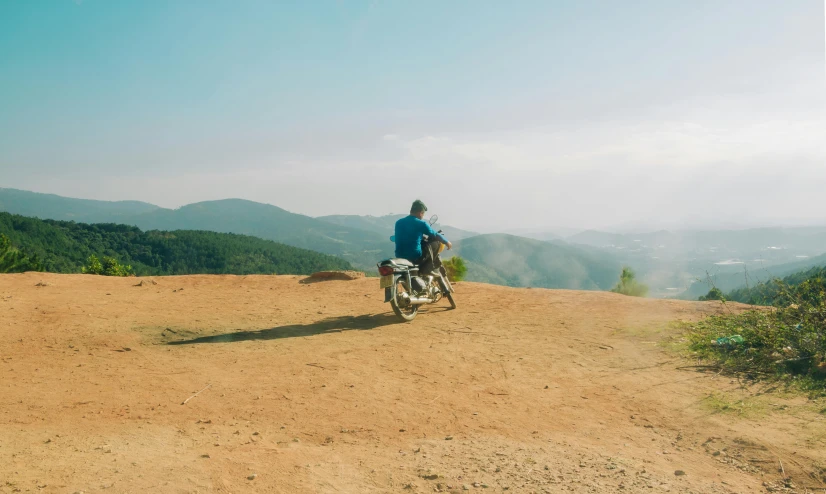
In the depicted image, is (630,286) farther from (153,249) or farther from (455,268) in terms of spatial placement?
(153,249)

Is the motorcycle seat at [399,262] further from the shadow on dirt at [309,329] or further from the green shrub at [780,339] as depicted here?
the green shrub at [780,339]

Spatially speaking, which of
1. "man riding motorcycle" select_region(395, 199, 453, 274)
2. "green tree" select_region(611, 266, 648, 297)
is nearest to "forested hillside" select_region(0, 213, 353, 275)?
"green tree" select_region(611, 266, 648, 297)

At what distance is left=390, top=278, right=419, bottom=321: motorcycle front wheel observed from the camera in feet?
27.5

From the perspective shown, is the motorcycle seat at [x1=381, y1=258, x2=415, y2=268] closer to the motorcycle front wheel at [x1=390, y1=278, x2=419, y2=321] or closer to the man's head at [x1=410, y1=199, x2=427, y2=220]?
the motorcycle front wheel at [x1=390, y1=278, x2=419, y2=321]

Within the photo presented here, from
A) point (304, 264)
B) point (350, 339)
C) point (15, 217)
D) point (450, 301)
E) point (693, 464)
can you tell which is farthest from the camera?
point (304, 264)

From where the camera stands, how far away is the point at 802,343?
224 inches

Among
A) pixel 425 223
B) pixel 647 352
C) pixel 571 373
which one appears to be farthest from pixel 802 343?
pixel 425 223

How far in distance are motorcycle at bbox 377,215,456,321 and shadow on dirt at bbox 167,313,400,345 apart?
41cm

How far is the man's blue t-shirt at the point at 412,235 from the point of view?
896cm

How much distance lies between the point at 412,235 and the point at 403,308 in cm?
138

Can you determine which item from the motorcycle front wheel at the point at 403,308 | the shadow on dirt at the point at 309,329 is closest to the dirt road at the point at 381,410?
the shadow on dirt at the point at 309,329

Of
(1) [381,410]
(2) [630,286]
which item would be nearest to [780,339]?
(1) [381,410]

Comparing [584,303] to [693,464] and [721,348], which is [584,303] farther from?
[693,464]

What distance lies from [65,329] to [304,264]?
13007cm
